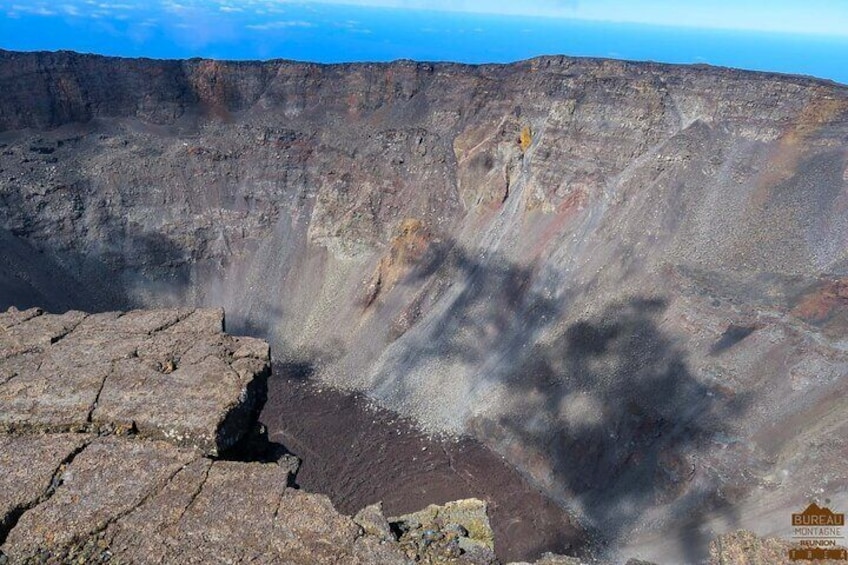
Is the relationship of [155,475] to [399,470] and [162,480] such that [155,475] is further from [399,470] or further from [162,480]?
[399,470]

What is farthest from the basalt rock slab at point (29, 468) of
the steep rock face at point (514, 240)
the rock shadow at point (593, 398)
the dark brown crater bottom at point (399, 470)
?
the rock shadow at point (593, 398)

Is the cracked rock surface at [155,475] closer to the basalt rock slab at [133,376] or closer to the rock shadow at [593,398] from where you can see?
the basalt rock slab at [133,376]

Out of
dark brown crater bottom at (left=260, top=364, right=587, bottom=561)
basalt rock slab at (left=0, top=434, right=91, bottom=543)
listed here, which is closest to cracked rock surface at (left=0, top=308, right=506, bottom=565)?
basalt rock slab at (left=0, top=434, right=91, bottom=543)

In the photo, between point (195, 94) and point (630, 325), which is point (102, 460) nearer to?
point (630, 325)

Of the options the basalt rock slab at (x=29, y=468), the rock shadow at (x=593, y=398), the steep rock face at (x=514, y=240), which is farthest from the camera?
the steep rock face at (x=514, y=240)

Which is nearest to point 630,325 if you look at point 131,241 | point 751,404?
point 751,404

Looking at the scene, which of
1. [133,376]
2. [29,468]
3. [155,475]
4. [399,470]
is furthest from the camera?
[399,470]

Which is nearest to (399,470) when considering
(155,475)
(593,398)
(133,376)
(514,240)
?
(593,398)
